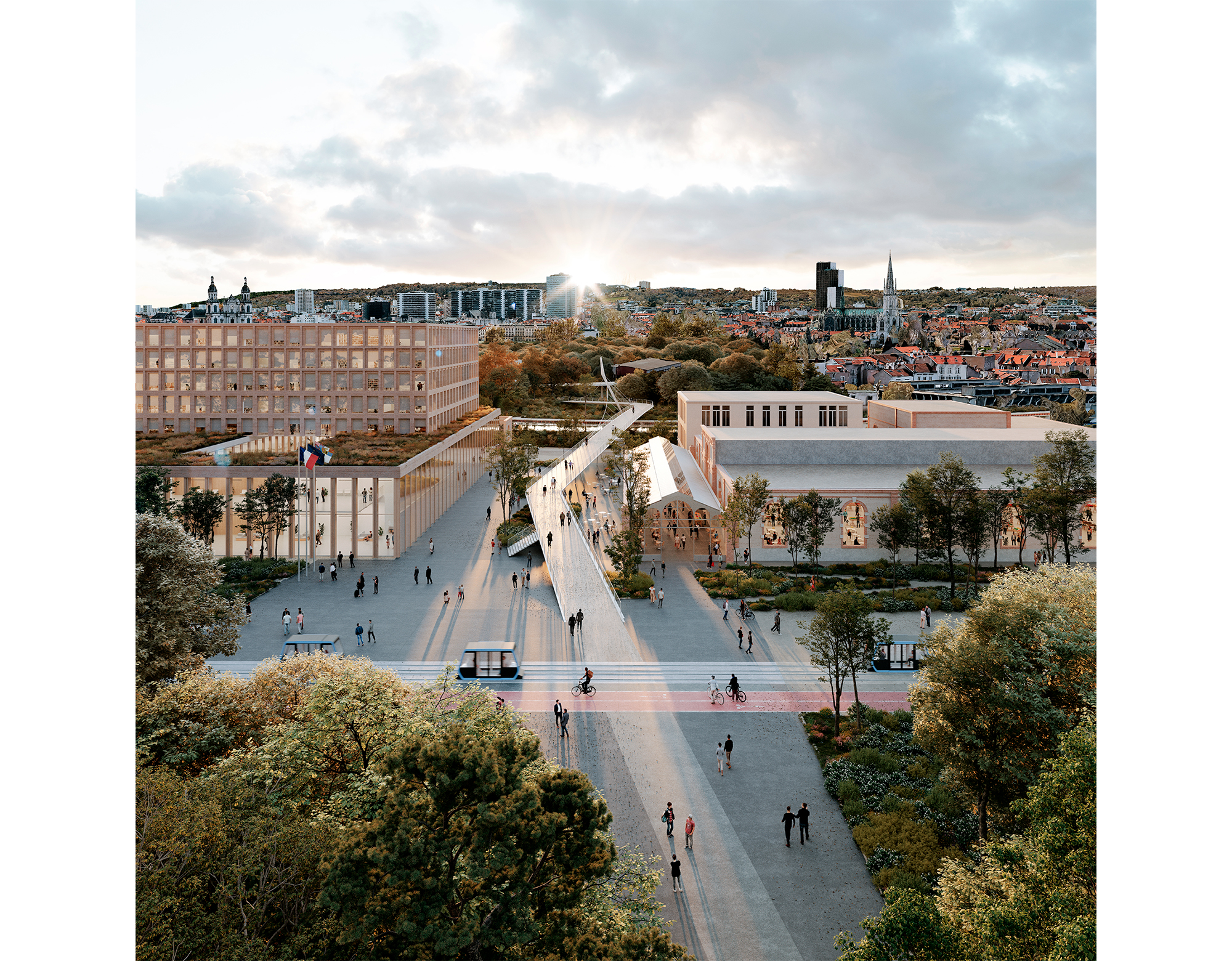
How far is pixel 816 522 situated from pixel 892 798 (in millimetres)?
21975

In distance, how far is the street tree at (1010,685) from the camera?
51.4ft

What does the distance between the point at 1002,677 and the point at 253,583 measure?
34.0 m

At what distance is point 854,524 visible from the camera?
4369 centimetres

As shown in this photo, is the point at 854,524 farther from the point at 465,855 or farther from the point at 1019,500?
the point at 465,855

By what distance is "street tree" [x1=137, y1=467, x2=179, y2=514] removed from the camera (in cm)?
3712

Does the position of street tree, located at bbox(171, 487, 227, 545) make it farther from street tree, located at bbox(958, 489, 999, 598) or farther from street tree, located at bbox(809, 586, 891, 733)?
street tree, located at bbox(958, 489, 999, 598)

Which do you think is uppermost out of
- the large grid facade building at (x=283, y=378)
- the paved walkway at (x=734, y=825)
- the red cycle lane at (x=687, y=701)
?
the large grid facade building at (x=283, y=378)

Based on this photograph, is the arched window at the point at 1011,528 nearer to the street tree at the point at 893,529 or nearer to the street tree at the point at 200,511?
the street tree at the point at 893,529

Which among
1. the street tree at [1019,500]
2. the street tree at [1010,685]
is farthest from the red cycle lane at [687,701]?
the street tree at [1019,500]

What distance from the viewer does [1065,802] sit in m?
10.8

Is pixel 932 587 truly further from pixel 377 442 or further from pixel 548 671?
pixel 377 442

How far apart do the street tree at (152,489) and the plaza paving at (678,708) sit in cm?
666
